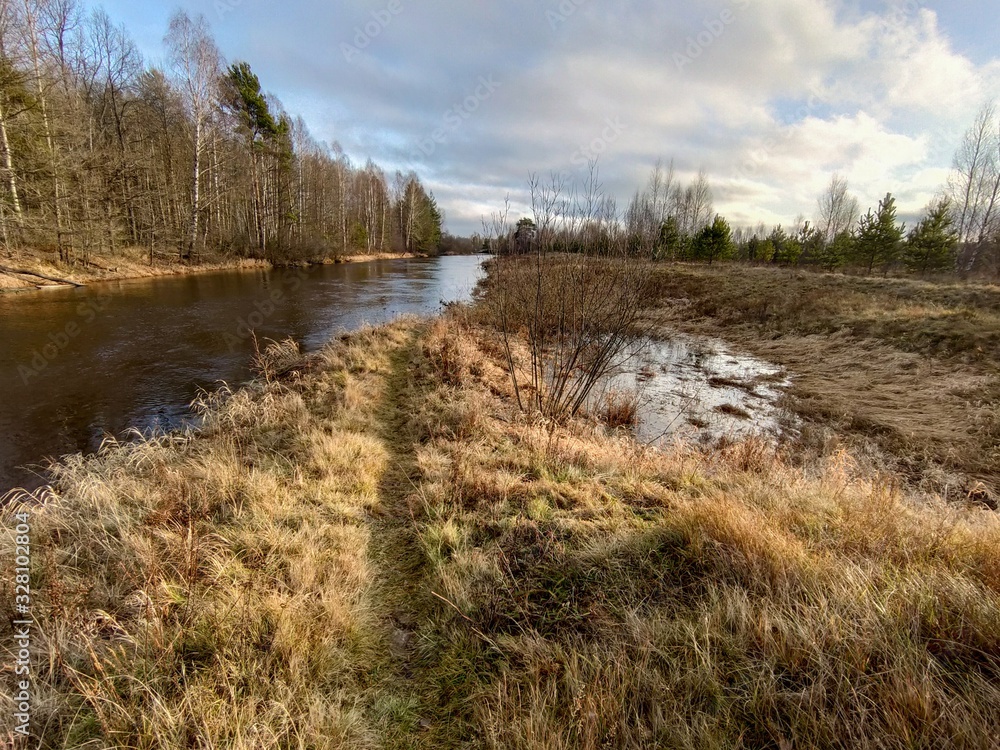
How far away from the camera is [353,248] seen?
46031 millimetres

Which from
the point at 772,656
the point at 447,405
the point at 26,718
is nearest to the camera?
the point at 26,718

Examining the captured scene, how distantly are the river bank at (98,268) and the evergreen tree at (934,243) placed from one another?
45.6 m

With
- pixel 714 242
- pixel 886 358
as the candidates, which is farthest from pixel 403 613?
pixel 714 242

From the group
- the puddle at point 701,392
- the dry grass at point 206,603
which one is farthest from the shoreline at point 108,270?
the puddle at point 701,392

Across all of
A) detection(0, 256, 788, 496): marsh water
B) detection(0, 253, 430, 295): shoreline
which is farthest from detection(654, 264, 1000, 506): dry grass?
detection(0, 253, 430, 295): shoreline

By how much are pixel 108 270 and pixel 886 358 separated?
1274 inches

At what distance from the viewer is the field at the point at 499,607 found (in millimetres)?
1610

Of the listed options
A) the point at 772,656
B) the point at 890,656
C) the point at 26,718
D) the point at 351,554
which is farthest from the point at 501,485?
the point at 26,718

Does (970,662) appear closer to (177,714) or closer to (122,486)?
(177,714)

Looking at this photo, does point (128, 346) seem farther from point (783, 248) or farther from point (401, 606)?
point (783, 248)

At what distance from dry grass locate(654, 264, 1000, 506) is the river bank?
23333mm

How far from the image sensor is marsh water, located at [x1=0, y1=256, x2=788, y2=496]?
603 cm

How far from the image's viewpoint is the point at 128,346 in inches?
381

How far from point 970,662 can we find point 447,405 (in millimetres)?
5408
